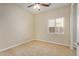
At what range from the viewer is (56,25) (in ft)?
3.93

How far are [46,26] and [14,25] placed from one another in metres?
0.44

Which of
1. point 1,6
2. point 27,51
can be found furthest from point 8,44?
point 1,6

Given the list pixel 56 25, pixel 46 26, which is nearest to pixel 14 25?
pixel 46 26

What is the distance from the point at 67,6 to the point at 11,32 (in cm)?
78

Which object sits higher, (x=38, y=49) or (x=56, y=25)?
(x=56, y=25)

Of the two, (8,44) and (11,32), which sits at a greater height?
(11,32)

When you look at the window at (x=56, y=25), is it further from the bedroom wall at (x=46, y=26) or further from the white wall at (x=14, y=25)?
the white wall at (x=14, y=25)

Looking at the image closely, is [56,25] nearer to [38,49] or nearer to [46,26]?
[46,26]

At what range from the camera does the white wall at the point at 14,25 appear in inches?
44.5

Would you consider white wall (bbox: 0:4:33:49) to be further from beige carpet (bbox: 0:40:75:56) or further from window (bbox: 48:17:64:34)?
window (bbox: 48:17:64:34)

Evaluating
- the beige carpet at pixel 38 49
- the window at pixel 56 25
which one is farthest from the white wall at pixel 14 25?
the window at pixel 56 25

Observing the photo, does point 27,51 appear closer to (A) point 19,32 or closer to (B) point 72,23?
(A) point 19,32

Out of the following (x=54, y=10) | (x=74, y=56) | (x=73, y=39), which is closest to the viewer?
(x=74, y=56)

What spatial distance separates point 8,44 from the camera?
3.71 ft
